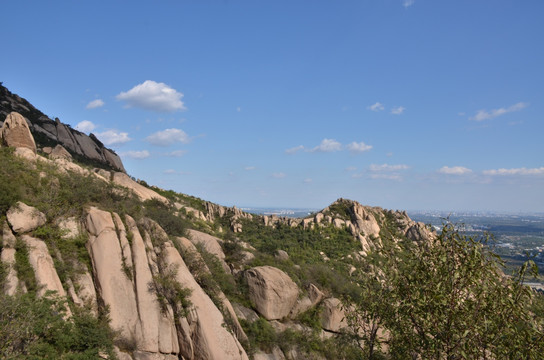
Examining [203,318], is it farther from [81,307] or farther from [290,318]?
[290,318]

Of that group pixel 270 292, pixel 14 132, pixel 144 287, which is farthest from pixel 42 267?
pixel 270 292

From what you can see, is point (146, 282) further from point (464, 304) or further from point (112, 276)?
point (464, 304)

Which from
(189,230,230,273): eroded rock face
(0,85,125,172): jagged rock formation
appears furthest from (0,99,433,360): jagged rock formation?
(0,85,125,172): jagged rock formation

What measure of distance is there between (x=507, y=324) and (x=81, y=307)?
58.2 feet

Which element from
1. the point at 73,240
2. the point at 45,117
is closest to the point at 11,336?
the point at 73,240

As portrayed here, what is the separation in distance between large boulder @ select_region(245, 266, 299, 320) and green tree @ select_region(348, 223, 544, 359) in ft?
54.5

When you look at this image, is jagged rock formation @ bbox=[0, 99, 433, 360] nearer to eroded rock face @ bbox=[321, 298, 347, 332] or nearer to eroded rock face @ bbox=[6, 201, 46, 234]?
eroded rock face @ bbox=[6, 201, 46, 234]

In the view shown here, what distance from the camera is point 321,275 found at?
35.4 metres

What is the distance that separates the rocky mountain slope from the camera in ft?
51.0

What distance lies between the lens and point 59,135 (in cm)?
5691

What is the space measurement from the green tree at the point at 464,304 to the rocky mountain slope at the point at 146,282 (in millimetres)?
582

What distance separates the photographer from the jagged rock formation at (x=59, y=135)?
5394 cm

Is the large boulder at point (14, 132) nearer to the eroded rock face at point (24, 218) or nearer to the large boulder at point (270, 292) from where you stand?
the eroded rock face at point (24, 218)

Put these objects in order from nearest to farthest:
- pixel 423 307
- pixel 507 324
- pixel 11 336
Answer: pixel 507 324 < pixel 423 307 < pixel 11 336
